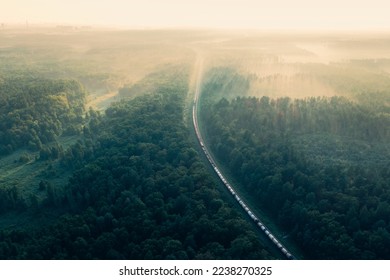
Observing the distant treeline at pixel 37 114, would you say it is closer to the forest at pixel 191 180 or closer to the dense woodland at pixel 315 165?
the forest at pixel 191 180

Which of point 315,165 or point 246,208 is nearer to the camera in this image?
point 246,208

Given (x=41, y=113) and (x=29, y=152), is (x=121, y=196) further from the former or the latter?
(x=41, y=113)

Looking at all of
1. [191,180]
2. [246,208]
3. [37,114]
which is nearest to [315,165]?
[246,208]

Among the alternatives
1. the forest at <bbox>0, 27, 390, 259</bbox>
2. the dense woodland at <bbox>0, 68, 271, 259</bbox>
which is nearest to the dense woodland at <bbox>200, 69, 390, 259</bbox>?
the forest at <bbox>0, 27, 390, 259</bbox>

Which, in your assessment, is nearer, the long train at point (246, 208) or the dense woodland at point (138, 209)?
the dense woodland at point (138, 209)

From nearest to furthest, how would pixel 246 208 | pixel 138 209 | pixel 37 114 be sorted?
pixel 138 209 → pixel 246 208 → pixel 37 114

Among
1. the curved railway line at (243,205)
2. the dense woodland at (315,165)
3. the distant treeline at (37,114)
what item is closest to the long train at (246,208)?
the curved railway line at (243,205)

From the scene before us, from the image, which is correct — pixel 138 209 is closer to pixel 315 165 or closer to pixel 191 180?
pixel 191 180

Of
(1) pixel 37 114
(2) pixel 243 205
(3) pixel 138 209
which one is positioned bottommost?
(2) pixel 243 205
